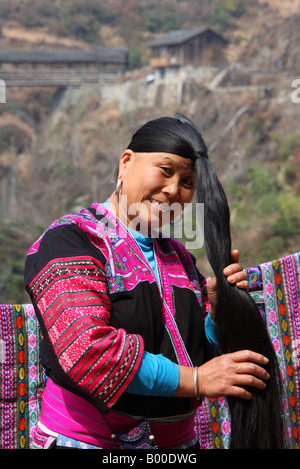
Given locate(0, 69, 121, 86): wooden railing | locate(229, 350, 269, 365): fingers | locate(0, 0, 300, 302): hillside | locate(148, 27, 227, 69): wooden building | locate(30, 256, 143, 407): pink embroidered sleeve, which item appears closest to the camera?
locate(30, 256, 143, 407): pink embroidered sleeve

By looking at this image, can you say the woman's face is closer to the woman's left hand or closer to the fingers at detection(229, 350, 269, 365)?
the woman's left hand

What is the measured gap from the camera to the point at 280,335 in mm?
1896

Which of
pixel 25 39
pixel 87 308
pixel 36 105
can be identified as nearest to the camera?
pixel 87 308

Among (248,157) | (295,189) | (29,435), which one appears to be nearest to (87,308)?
(29,435)

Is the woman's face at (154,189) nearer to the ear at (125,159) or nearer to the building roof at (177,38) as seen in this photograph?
the ear at (125,159)

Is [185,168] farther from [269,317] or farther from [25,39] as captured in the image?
[25,39]

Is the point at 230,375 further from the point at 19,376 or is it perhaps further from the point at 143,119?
the point at 143,119

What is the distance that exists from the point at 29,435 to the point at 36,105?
27617mm

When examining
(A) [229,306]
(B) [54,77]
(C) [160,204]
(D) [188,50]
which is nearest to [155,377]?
(A) [229,306]

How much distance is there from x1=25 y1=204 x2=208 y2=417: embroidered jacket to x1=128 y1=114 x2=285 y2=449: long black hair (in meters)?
0.10

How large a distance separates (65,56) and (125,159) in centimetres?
2848

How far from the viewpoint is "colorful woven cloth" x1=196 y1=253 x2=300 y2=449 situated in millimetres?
1848

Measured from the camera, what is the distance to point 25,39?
30656 mm

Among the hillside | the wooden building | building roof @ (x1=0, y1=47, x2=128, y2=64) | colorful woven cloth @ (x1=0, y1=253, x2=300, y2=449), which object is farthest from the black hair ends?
building roof @ (x1=0, y1=47, x2=128, y2=64)
